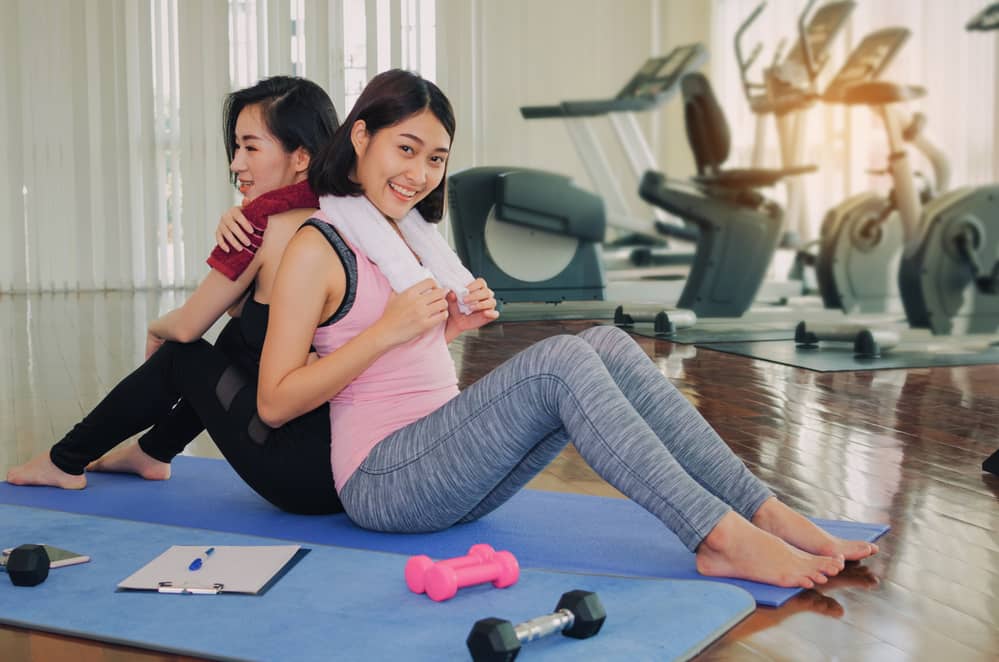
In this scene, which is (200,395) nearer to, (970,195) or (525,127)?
(970,195)

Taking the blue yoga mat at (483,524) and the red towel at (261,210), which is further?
the red towel at (261,210)

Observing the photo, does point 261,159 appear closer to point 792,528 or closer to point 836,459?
point 792,528

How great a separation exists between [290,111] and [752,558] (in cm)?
102

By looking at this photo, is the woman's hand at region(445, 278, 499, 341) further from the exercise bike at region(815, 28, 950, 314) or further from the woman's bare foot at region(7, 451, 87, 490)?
the exercise bike at region(815, 28, 950, 314)

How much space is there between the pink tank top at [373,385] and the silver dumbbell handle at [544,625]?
0.47m

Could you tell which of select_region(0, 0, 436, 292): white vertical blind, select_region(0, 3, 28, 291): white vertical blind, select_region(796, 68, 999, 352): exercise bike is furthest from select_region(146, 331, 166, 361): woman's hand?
select_region(0, 3, 28, 291): white vertical blind

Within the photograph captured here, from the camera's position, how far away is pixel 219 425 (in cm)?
185

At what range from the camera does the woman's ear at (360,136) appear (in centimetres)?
169

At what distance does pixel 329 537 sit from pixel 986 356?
335 centimetres

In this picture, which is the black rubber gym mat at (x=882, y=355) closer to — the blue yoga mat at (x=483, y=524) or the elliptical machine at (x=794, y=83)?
the elliptical machine at (x=794, y=83)

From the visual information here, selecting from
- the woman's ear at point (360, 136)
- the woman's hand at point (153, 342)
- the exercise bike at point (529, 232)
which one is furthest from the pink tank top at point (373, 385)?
the exercise bike at point (529, 232)

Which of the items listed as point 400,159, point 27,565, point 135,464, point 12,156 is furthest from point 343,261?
point 12,156

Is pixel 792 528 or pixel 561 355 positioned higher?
pixel 561 355

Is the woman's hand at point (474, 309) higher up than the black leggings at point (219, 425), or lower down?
higher up
